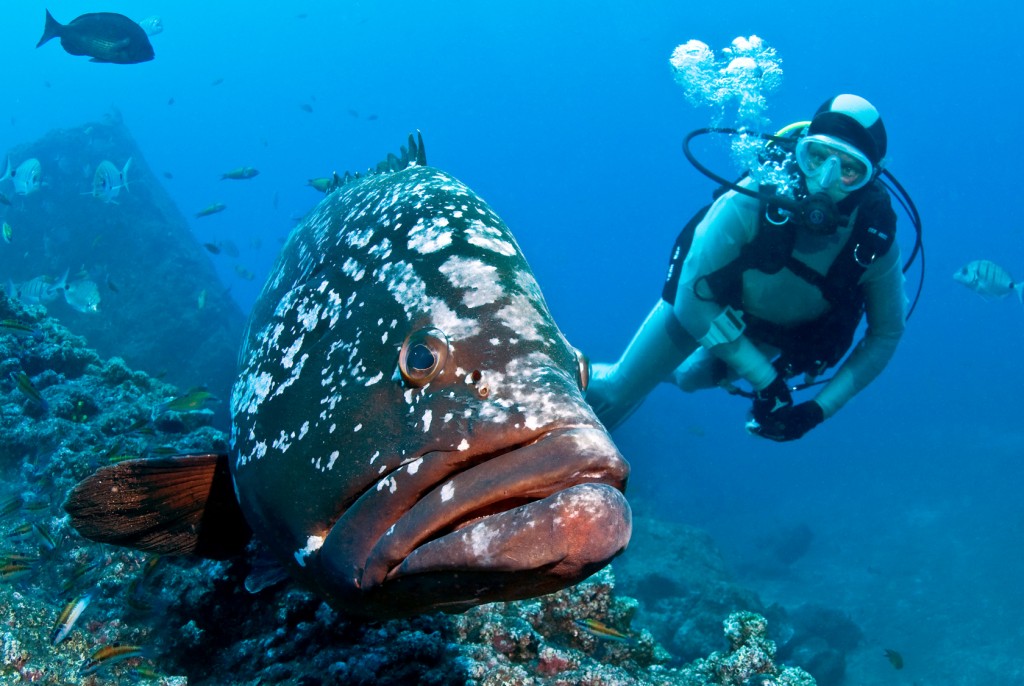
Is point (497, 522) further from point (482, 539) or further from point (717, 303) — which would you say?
point (717, 303)

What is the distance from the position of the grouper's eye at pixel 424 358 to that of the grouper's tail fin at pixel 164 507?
1.20m

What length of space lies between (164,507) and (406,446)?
140cm

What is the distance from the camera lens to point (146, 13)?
133 meters

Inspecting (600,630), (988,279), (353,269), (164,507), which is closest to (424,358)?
(353,269)

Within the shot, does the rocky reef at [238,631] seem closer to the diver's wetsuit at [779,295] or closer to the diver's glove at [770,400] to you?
the diver's glove at [770,400]

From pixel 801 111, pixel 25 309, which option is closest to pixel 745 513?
pixel 25 309

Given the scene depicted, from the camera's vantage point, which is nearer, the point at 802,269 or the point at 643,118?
the point at 802,269

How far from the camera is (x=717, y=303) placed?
21.2 ft

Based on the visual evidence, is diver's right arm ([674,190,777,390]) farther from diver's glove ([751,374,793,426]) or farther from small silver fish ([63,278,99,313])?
small silver fish ([63,278,99,313])

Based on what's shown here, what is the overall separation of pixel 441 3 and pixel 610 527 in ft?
513

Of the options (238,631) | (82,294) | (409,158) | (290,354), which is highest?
(409,158)

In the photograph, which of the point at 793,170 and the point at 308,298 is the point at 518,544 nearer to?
the point at 308,298

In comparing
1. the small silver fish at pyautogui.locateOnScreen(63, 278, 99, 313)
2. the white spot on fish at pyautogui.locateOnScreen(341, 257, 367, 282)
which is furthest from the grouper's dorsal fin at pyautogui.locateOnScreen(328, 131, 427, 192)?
the small silver fish at pyautogui.locateOnScreen(63, 278, 99, 313)

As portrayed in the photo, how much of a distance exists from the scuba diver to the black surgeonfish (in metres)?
7.12
